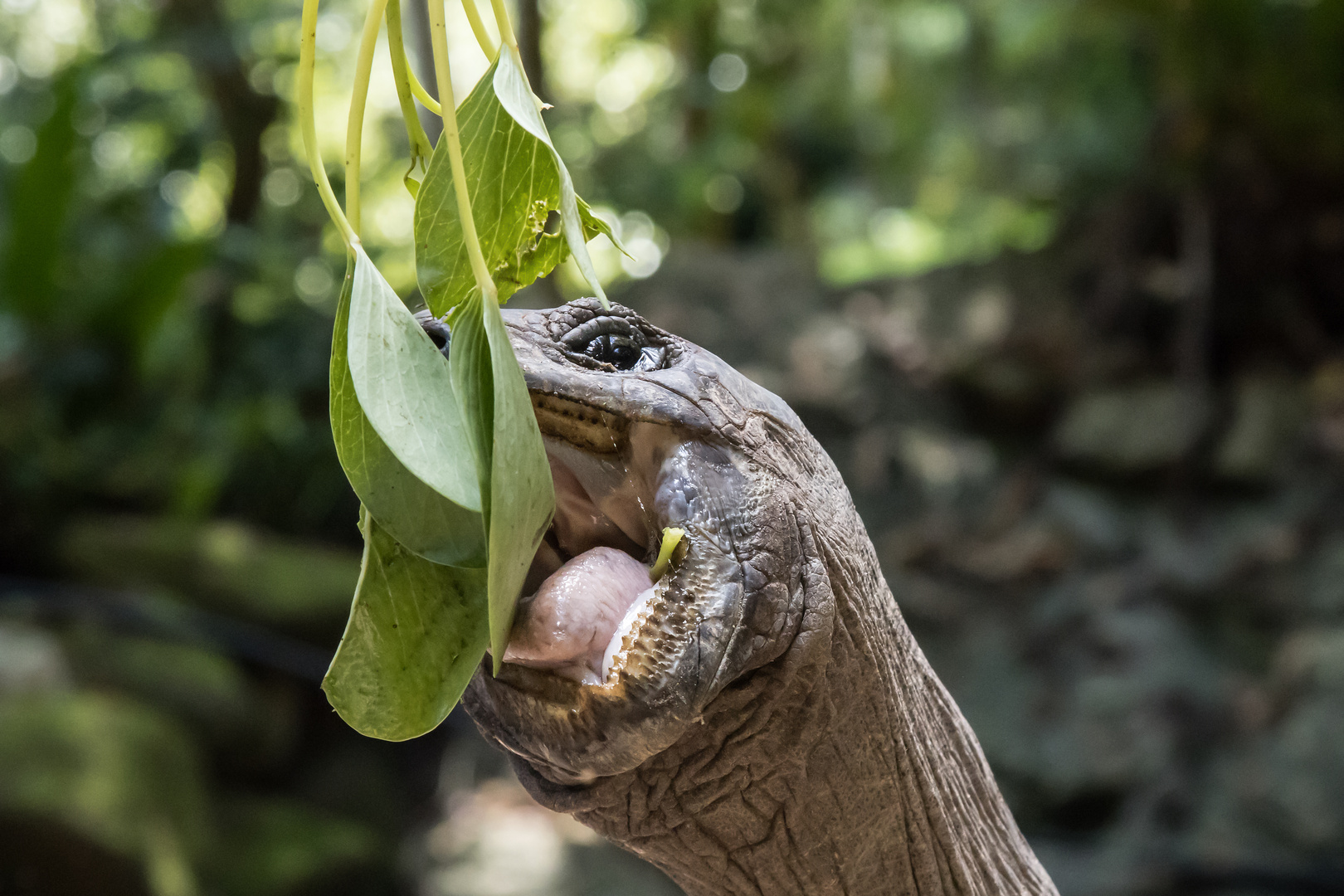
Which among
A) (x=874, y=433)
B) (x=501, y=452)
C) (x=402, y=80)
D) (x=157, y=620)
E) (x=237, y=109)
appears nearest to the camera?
(x=501, y=452)

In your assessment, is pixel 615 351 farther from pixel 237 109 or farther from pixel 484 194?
pixel 237 109

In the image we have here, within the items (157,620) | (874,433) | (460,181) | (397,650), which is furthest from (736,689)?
(874,433)

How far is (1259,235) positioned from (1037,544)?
1.41 metres

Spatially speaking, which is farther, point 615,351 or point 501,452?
point 615,351

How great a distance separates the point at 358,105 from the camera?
0.58 m

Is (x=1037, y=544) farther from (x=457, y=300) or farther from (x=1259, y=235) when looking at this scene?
(x=457, y=300)

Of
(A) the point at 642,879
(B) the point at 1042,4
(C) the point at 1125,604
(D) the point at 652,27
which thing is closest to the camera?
(A) the point at 642,879

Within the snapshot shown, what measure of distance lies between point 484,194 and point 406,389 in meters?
0.14

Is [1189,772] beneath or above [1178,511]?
beneath

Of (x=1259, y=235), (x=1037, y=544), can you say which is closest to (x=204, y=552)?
(x=1037, y=544)

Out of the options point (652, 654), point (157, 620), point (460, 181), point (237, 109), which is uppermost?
point (460, 181)

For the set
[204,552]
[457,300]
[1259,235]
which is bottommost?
[204,552]

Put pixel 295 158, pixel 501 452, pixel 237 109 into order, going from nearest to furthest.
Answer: pixel 501 452 → pixel 237 109 → pixel 295 158

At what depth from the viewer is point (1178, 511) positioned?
3.89 meters
